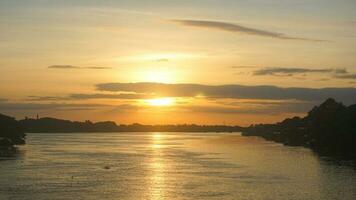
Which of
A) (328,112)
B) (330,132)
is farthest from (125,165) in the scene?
(328,112)

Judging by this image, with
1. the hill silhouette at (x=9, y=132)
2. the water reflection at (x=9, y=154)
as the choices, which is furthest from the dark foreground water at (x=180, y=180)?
the hill silhouette at (x=9, y=132)

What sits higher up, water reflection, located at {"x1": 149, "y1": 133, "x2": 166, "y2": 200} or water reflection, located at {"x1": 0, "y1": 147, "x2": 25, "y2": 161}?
water reflection, located at {"x1": 0, "y1": 147, "x2": 25, "y2": 161}

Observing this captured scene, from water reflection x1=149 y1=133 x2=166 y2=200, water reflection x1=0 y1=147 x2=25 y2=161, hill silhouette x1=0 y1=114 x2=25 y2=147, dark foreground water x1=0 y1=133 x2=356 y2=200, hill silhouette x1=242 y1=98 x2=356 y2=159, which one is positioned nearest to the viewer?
dark foreground water x1=0 y1=133 x2=356 y2=200

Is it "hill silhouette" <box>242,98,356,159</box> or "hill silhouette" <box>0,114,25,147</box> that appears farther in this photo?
"hill silhouette" <box>0,114,25,147</box>

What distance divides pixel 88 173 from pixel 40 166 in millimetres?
13953

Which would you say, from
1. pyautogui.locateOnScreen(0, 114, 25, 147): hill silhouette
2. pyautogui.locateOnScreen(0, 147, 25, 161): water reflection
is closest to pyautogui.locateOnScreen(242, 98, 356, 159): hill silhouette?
pyautogui.locateOnScreen(0, 147, 25, 161): water reflection

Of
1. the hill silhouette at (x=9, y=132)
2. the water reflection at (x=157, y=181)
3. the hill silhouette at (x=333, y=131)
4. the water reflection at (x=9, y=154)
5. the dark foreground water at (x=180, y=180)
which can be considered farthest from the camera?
the hill silhouette at (x=9, y=132)

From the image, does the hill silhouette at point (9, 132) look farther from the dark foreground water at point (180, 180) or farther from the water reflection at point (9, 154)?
the dark foreground water at point (180, 180)

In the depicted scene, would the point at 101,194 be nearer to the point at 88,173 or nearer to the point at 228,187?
the point at 228,187

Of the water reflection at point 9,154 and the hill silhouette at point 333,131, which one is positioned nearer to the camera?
the water reflection at point 9,154

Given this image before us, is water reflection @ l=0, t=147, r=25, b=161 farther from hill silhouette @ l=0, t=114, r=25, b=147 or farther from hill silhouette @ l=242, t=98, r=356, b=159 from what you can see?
hill silhouette @ l=242, t=98, r=356, b=159

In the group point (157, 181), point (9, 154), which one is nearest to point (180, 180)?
point (157, 181)

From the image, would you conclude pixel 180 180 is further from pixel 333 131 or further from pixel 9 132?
pixel 9 132

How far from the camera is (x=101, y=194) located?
65.4m
